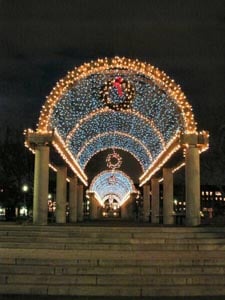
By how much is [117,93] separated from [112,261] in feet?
37.6

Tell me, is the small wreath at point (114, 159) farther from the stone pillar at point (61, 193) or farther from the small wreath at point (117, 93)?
the small wreath at point (117, 93)

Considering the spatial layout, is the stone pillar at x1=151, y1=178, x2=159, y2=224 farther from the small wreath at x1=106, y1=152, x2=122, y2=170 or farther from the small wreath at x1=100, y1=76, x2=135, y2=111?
the small wreath at x1=100, y1=76, x2=135, y2=111

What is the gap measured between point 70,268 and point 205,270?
347 centimetres

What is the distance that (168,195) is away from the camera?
3334 cm

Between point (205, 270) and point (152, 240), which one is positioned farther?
point (152, 240)

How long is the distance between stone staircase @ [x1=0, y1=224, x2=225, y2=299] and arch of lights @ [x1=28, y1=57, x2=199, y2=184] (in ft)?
20.4

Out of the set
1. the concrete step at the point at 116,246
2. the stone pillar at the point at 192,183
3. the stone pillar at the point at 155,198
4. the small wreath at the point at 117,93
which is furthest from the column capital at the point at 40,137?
the stone pillar at the point at 155,198

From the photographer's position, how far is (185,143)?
22953mm

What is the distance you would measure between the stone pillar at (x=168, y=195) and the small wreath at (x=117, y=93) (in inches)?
305

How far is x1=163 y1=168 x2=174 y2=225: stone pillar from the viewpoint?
107 ft

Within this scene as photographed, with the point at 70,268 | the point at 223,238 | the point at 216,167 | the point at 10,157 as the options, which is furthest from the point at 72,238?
the point at 10,157

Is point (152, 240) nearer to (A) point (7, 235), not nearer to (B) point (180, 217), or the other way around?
(A) point (7, 235)

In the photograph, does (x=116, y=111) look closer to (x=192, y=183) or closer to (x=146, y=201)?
(x=192, y=183)

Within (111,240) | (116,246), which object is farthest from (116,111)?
(116,246)
